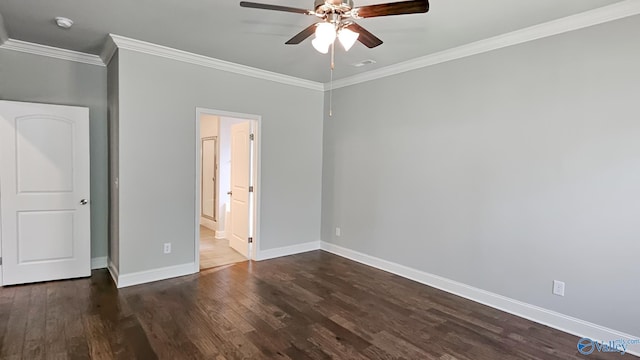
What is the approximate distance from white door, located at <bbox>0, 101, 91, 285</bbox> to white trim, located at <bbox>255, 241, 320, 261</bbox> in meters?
2.11

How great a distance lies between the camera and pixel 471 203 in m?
3.63

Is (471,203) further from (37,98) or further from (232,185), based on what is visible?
(37,98)

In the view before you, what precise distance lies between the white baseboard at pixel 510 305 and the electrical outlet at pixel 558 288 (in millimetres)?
180

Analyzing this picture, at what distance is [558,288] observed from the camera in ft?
9.85

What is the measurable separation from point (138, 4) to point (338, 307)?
325 cm

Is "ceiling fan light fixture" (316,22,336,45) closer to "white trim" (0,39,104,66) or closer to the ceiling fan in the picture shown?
the ceiling fan


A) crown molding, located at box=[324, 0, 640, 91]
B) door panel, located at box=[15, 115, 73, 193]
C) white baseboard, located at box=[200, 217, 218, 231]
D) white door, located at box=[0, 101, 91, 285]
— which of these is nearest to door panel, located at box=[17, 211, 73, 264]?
white door, located at box=[0, 101, 91, 285]

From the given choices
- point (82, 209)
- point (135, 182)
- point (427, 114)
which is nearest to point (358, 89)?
point (427, 114)

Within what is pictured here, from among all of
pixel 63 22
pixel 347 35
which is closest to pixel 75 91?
pixel 63 22

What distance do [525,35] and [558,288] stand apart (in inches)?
92.0

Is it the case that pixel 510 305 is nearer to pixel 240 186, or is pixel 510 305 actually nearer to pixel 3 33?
pixel 240 186

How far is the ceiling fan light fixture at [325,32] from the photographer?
208cm

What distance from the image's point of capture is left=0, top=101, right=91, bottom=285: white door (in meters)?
3.66

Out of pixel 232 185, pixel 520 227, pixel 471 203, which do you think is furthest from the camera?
pixel 232 185
